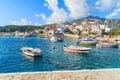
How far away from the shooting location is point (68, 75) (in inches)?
218

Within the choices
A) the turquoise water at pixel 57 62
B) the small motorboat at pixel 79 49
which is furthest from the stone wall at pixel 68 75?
the small motorboat at pixel 79 49

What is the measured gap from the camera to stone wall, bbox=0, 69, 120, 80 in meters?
5.30

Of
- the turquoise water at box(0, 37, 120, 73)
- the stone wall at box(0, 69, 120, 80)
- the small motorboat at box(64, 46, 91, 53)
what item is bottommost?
the turquoise water at box(0, 37, 120, 73)

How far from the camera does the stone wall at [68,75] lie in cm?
530

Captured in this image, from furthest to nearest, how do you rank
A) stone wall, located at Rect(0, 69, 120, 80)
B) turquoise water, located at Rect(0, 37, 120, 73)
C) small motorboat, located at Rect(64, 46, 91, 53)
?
1. small motorboat, located at Rect(64, 46, 91, 53)
2. turquoise water, located at Rect(0, 37, 120, 73)
3. stone wall, located at Rect(0, 69, 120, 80)

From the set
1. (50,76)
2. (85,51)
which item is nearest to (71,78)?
(50,76)

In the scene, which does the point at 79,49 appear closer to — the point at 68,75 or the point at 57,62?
the point at 57,62

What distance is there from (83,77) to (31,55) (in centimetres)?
3793

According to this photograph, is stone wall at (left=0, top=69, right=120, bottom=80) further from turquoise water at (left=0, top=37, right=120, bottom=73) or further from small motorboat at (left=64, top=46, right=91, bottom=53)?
small motorboat at (left=64, top=46, right=91, bottom=53)

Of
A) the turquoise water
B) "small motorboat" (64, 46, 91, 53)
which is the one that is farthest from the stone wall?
"small motorboat" (64, 46, 91, 53)

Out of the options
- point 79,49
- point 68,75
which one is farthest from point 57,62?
point 68,75

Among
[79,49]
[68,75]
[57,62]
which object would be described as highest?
[68,75]

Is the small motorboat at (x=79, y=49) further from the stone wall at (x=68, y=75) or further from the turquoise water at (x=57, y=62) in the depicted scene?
the stone wall at (x=68, y=75)

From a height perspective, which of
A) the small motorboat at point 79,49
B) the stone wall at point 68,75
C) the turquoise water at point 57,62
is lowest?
the turquoise water at point 57,62
